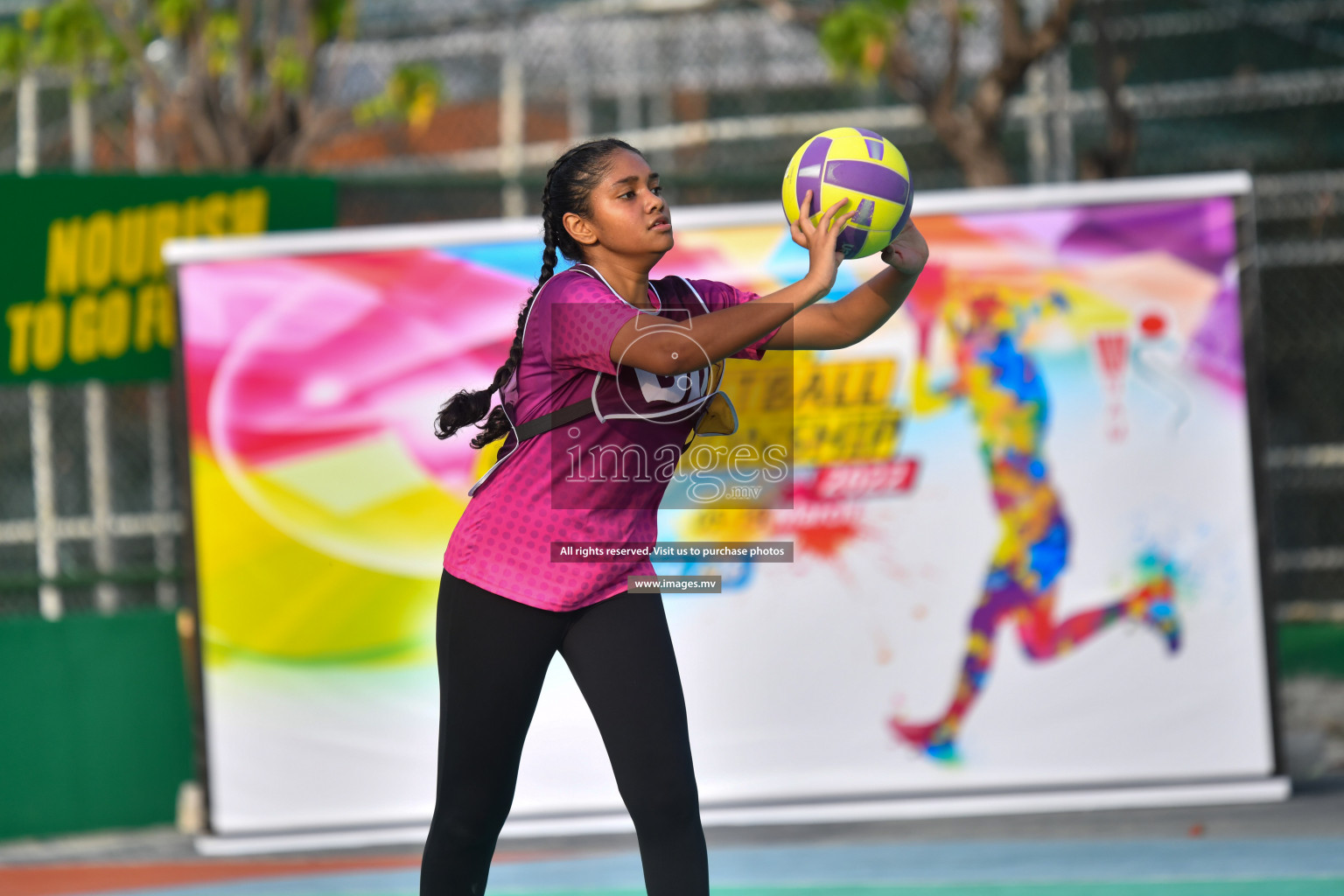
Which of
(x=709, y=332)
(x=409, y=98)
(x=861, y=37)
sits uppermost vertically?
(x=409, y=98)

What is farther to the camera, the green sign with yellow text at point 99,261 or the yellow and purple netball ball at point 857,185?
the green sign with yellow text at point 99,261

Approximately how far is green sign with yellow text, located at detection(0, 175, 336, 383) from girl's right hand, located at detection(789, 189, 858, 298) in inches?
172

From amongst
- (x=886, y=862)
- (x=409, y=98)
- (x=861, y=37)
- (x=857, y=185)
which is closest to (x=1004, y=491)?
(x=886, y=862)

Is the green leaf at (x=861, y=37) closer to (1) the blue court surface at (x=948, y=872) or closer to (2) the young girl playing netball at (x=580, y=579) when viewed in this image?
(1) the blue court surface at (x=948, y=872)

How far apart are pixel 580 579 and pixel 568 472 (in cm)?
23

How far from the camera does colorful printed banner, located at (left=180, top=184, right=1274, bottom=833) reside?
627 cm

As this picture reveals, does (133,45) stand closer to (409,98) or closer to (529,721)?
(409,98)

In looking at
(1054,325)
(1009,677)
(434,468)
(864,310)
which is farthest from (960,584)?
(864,310)

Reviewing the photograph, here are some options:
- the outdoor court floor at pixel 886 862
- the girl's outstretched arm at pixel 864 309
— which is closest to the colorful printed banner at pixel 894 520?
the outdoor court floor at pixel 886 862

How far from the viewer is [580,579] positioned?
10.6ft

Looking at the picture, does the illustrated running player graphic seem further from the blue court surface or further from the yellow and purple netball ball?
the yellow and purple netball ball

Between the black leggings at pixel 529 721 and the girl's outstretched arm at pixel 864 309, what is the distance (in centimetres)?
73

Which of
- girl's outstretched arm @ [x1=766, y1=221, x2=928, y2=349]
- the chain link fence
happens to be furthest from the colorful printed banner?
girl's outstretched arm @ [x1=766, y1=221, x2=928, y2=349]

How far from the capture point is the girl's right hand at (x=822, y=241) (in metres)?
2.99
